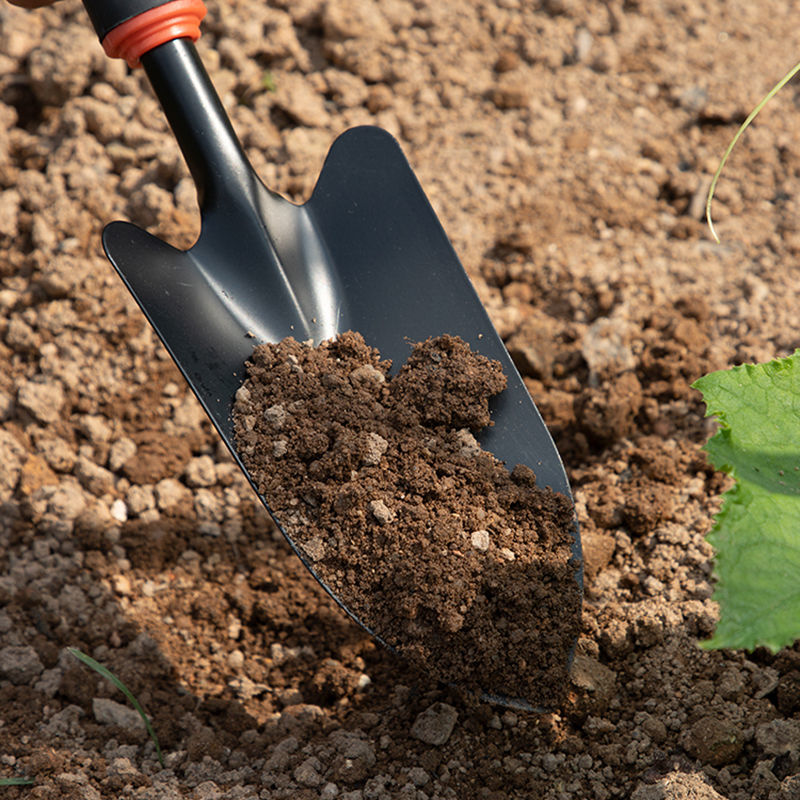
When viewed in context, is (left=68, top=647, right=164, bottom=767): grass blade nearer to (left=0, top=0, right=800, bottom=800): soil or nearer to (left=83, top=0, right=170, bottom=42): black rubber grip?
(left=0, top=0, right=800, bottom=800): soil

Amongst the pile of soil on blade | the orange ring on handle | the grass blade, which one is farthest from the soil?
the orange ring on handle

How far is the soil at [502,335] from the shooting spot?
176cm

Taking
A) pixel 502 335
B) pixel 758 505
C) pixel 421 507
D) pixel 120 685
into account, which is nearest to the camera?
pixel 758 505

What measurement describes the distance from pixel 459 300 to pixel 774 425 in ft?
2.63

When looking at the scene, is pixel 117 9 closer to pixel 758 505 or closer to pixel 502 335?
pixel 502 335

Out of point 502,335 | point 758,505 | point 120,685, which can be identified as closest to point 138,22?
point 502,335

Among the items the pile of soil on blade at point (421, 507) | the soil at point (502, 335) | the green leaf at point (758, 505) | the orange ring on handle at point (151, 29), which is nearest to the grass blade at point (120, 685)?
the soil at point (502, 335)

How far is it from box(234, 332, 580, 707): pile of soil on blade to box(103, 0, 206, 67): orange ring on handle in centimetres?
78

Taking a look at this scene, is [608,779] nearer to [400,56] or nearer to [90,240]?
[90,240]

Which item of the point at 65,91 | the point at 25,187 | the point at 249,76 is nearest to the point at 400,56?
the point at 249,76

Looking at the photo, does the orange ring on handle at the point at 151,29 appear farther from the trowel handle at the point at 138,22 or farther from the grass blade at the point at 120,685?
the grass blade at the point at 120,685

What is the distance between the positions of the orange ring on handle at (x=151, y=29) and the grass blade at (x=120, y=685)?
4.67 feet

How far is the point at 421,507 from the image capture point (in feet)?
5.73

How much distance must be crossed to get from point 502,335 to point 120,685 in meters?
1.42
